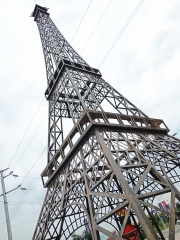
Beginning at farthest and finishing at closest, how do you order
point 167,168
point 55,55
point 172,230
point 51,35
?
point 51,35, point 55,55, point 167,168, point 172,230

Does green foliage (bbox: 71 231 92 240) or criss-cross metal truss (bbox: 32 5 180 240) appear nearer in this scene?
criss-cross metal truss (bbox: 32 5 180 240)

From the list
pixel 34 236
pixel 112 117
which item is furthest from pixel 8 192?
pixel 112 117

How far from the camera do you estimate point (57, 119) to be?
47.7 feet

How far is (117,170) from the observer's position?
20.1ft

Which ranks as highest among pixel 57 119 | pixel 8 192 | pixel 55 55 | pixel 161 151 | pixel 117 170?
pixel 55 55

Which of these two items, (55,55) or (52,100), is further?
(55,55)

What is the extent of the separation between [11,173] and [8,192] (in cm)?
304

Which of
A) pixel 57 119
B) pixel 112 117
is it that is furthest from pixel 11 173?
pixel 112 117

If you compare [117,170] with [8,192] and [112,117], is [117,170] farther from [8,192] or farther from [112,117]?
[8,192]

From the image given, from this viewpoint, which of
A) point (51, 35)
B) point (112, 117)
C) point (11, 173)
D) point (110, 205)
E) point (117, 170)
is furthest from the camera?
point (51, 35)

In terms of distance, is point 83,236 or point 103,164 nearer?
point 103,164

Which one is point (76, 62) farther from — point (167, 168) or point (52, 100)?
point (167, 168)

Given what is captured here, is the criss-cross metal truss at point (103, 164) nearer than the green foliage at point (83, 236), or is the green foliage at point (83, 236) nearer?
the criss-cross metal truss at point (103, 164)

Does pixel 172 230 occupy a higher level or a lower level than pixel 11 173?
lower
